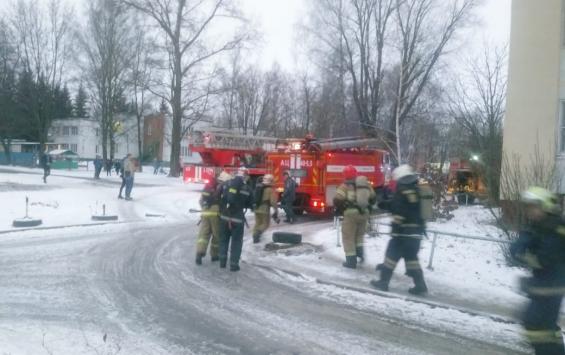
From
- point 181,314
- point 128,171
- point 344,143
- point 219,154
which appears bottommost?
point 181,314

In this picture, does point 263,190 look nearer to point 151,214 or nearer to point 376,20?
point 151,214

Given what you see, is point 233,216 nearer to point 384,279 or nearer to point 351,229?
point 351,229

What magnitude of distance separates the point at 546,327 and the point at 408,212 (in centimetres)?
314

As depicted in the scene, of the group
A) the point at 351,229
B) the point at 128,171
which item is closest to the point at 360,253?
the point at 351,229

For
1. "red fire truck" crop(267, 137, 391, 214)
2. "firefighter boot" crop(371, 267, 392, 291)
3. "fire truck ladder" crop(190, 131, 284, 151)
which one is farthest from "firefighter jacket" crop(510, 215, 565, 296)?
"fire truck ladder" crop(190, 131, 284, 151)

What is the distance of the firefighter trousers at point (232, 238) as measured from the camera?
9.86 metres

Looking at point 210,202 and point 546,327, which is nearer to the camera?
point 546,327

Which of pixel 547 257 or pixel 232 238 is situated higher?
pixel 547 257

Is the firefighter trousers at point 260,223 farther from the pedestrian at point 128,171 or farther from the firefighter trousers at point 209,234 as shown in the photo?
the pedestrian at point 128,171

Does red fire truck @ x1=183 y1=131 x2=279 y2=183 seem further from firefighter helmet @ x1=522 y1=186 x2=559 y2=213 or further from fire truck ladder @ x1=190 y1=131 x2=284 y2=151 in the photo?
firefighter helmet @ x1=522 y1=186 x2=559 y2=213

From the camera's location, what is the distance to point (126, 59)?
4084cm

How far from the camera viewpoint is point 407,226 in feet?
26.5

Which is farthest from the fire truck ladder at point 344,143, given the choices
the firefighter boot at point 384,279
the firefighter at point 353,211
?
the firefighter boot at point 384,279

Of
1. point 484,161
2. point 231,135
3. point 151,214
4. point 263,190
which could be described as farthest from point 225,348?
point 231,135
